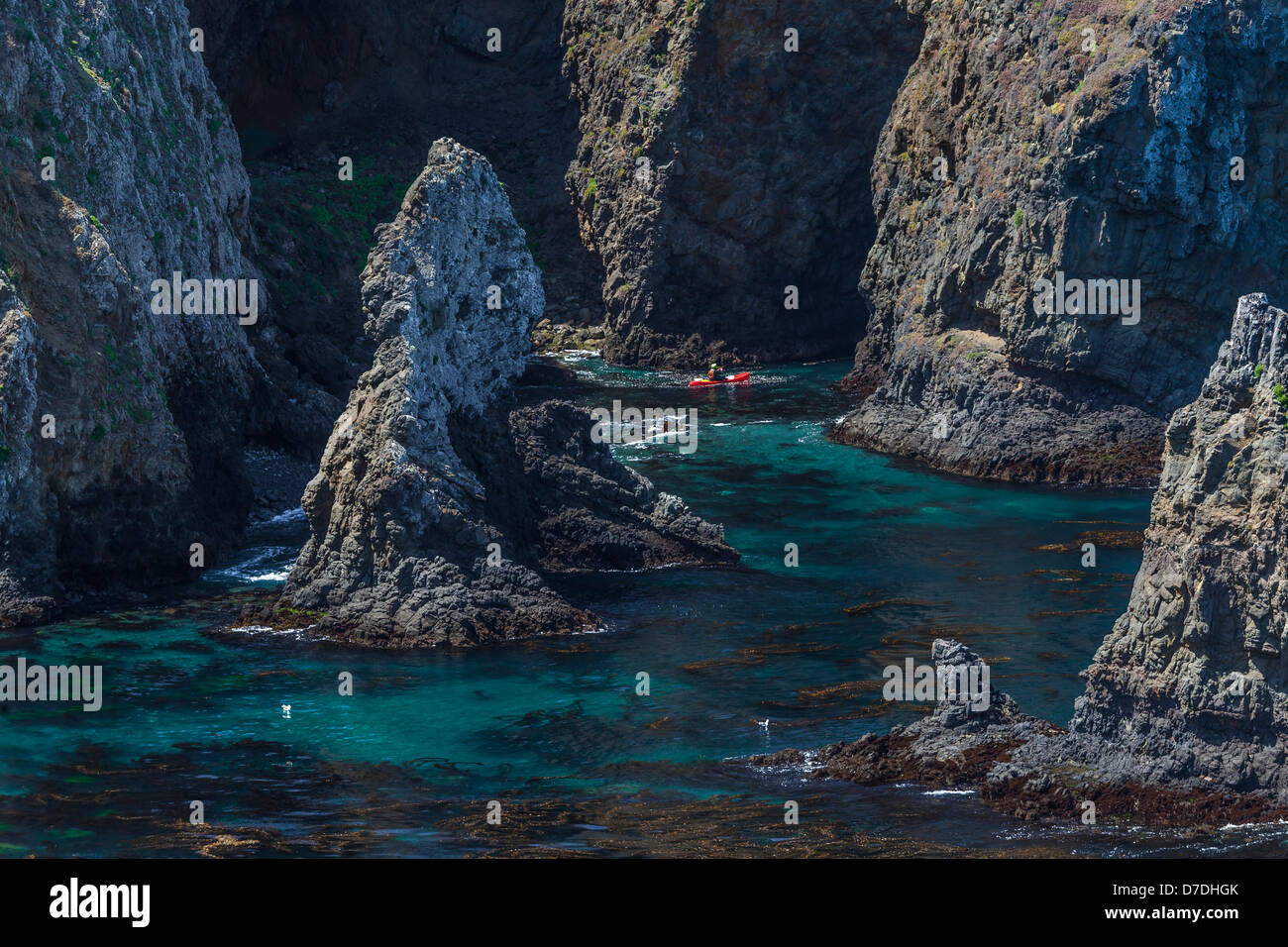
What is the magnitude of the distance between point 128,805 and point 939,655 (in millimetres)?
13622

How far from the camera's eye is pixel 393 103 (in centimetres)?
9606

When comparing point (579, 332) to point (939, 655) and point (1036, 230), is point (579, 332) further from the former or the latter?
Result: point (939, 655)

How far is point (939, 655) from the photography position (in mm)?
30188

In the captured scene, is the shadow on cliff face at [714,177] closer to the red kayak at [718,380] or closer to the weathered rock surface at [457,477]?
the red kayak at [718,380]

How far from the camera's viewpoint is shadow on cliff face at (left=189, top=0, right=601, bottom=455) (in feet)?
291

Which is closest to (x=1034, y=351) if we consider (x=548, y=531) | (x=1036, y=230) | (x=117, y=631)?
(x=1036, y=230)

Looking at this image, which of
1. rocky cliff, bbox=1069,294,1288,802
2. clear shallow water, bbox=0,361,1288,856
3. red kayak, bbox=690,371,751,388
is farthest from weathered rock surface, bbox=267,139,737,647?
red kayak, bbox=690,371,751,388

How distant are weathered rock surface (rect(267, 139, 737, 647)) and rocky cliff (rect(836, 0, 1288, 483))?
15936 millimetres

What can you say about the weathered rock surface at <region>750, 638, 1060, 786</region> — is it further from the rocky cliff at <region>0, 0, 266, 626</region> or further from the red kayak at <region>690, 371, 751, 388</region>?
the red kayak at <region>690, 371, 751, 388</region>

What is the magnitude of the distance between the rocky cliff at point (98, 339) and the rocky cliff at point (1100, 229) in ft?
78.7

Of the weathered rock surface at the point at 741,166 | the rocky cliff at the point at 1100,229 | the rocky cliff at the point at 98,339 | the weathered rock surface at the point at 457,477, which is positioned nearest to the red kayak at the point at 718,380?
the weathered rock surface at the point at 741,166

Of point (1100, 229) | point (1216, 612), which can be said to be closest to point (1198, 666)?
point (1216, 612)

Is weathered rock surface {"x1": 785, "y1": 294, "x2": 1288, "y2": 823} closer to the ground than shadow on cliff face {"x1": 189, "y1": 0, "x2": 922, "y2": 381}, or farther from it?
closer to the ground

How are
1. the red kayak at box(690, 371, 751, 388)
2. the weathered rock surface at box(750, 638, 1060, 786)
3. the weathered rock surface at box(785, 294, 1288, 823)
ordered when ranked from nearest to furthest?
the weathered rock surface at box(785, 294, 1288, 823) → the weathered rock surface at box(750, 638, 1060, 786) → the red kayak at box(690, 371, 751, 388)
